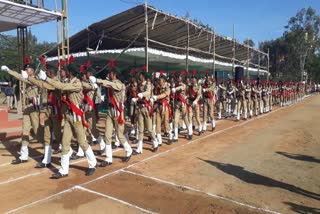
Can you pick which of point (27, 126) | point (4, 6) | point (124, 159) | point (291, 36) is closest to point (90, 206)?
point (124, 159)

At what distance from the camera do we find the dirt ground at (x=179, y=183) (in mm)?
5141

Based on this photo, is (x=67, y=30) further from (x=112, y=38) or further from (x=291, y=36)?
(x=291, y=36)

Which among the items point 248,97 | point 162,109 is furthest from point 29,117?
point 248,97

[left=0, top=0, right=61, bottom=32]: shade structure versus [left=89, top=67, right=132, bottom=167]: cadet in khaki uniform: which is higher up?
[left=0, top=0, right=61, bottom=32]: shade structure

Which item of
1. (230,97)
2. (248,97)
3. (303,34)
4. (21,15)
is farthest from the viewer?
(303,34)

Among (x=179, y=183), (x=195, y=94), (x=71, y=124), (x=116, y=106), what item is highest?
(x=195, y=94)

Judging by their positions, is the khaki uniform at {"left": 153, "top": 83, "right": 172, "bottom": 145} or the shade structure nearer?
the khaki uniform at {"left": 153, "top": 83, "right": 172, "bottom": 145}

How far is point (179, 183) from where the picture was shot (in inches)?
245

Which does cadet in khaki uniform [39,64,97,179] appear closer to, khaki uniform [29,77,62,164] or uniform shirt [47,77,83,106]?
uniform shirt [47,77,83,106]

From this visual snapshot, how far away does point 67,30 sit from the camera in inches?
493

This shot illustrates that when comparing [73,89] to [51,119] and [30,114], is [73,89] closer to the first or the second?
[51,119]

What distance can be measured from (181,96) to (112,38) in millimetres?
7601

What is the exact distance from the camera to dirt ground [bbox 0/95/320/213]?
5.14 meters

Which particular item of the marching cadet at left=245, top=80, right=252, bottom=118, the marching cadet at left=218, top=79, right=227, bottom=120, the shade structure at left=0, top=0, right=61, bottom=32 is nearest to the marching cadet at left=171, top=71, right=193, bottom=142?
the shade structure at left=0, top=0, right=61, bottom=32
